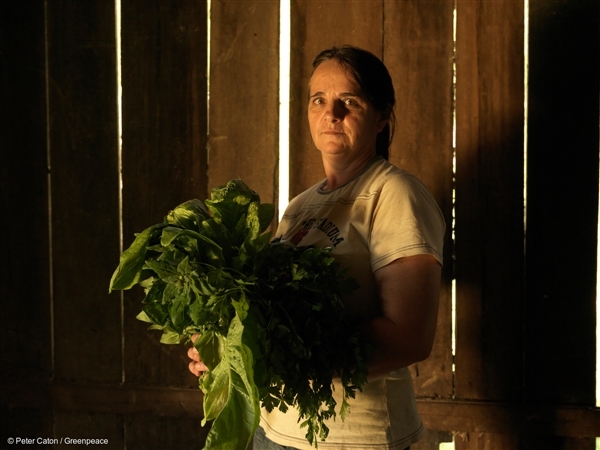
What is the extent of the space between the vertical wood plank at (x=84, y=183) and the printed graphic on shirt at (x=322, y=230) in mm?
1084

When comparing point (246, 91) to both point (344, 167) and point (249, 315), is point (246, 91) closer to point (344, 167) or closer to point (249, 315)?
point (344, 167)

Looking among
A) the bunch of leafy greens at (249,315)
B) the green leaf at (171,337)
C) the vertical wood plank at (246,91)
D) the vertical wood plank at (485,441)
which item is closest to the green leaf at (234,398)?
the bunch of leafy greens at (249,315)

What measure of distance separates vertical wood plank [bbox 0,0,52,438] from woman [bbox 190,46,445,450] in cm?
121

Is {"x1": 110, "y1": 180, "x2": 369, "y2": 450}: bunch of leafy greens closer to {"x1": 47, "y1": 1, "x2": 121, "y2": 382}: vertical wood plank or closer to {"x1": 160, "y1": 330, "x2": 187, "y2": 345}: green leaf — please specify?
{"x1": 160, "y1": 330, "x2": 187, "y2": 345}: green leaf

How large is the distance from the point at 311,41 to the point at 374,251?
1108mm

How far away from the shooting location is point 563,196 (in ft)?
6.61

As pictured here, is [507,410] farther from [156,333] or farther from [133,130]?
[133,130]

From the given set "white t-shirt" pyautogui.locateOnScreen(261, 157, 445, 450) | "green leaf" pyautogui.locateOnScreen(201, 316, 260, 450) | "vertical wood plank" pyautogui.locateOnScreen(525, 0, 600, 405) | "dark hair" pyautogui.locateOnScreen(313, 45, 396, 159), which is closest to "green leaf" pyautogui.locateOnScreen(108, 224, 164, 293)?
"green leaf" pyautogui.locateOnScreen(201, 316, 260, 450)

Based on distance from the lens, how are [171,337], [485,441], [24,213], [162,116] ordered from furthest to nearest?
[24,213]
[162,116]
[485,441]
[171,337]

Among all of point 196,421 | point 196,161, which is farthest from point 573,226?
point 196,421

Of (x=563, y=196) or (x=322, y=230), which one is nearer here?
(x=322, y=230)

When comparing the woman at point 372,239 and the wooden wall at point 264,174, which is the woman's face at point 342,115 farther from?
the wooden wall at point 264,174

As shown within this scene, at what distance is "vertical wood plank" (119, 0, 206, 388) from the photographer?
7.31 ft

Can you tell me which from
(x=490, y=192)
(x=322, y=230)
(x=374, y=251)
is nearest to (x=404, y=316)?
(x=374, y=251)
